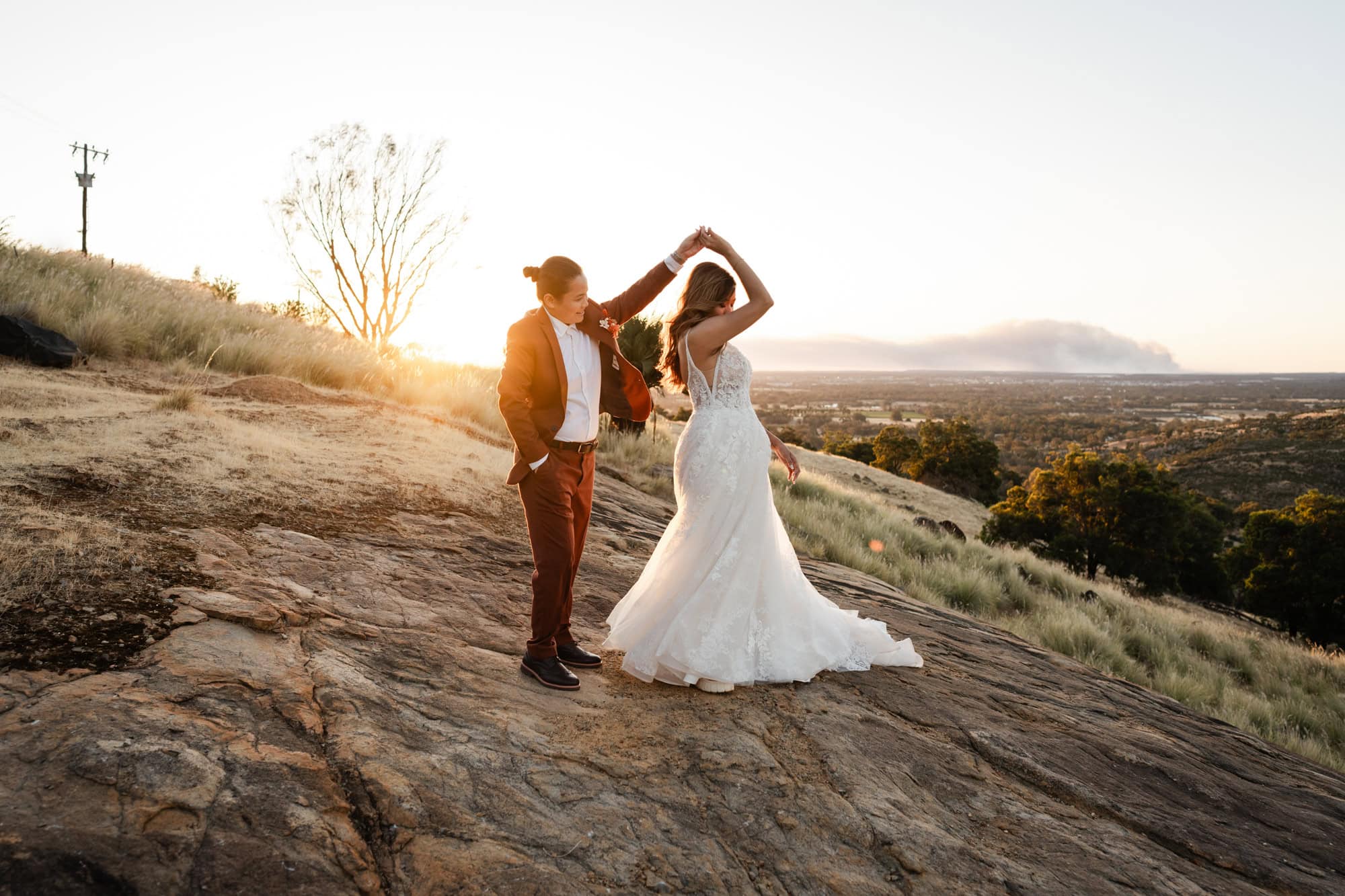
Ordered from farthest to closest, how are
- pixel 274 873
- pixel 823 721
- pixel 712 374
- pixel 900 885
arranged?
pixel 712 374, pixel 823 721, pixel 900 885, pixel 274 873

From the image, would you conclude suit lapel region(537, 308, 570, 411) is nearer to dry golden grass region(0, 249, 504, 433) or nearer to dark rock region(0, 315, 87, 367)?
dry golden grass region(0, 249, 504, 433)

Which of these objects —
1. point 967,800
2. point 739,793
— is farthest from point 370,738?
point 967,800

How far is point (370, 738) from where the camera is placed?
2.75 meters

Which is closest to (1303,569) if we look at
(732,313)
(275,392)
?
(732,313)

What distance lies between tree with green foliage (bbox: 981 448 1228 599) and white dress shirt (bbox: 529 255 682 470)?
81.8ft

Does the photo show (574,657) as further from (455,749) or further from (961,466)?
(961,466)

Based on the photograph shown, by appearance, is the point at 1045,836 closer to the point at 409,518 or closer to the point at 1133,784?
the point at 1133,784

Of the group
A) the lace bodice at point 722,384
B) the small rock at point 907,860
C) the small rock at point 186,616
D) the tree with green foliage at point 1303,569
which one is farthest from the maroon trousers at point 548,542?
the tree with green foliage at point 1303,569

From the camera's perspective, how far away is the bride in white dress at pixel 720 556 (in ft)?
13.1

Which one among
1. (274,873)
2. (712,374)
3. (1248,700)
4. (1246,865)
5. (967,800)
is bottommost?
(1248,700)

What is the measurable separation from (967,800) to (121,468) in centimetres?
554

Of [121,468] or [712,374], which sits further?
[121,468]

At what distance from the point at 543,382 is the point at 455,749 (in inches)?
69.7

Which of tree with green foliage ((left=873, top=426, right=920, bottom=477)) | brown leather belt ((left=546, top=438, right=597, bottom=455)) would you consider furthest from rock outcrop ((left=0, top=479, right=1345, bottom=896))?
tree with green foliage ((left=873, top=426, right=920, bottom=477))
